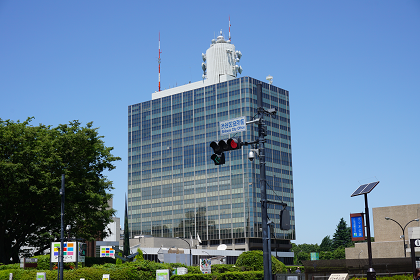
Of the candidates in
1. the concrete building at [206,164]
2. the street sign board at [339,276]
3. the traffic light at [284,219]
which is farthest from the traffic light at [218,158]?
the concrete building at [206,164]

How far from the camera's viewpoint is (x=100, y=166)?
5922 cm

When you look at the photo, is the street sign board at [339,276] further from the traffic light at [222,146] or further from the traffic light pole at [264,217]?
the traffic light at [222,146]

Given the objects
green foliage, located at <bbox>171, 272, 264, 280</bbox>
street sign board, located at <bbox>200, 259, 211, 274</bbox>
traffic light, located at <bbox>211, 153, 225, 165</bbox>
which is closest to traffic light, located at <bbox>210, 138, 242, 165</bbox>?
traffic light, located at <bbox>211, 153, 225, 165</bbox>

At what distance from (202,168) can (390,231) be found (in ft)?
A: 267

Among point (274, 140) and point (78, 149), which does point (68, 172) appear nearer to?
point (78, 149)

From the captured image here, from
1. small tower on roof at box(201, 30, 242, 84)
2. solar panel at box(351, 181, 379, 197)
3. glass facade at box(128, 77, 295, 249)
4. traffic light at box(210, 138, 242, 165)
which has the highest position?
small tower on roof at box(201, 30, 242, 84)

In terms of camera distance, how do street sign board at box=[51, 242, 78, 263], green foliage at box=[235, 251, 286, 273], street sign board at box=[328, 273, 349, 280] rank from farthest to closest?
green foliage at box=[235, 251, 286, 273]
street sign board at box=[51, 242, 78, 263]
street sign board at box=[328, 273, 349, 280]

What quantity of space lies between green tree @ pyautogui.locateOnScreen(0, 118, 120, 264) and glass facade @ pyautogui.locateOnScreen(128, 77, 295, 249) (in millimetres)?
86159

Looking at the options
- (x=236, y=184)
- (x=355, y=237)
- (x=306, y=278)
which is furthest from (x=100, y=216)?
(x=236, y=184)

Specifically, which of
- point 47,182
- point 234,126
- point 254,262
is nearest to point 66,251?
point 47,182

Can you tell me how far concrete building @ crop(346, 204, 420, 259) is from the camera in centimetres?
7194

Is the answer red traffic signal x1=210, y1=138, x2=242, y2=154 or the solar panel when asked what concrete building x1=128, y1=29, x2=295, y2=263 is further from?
red traffic signal x1=210, y1=138, x2=242, y2=154

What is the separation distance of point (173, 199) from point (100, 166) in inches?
3974

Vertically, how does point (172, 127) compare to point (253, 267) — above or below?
above
